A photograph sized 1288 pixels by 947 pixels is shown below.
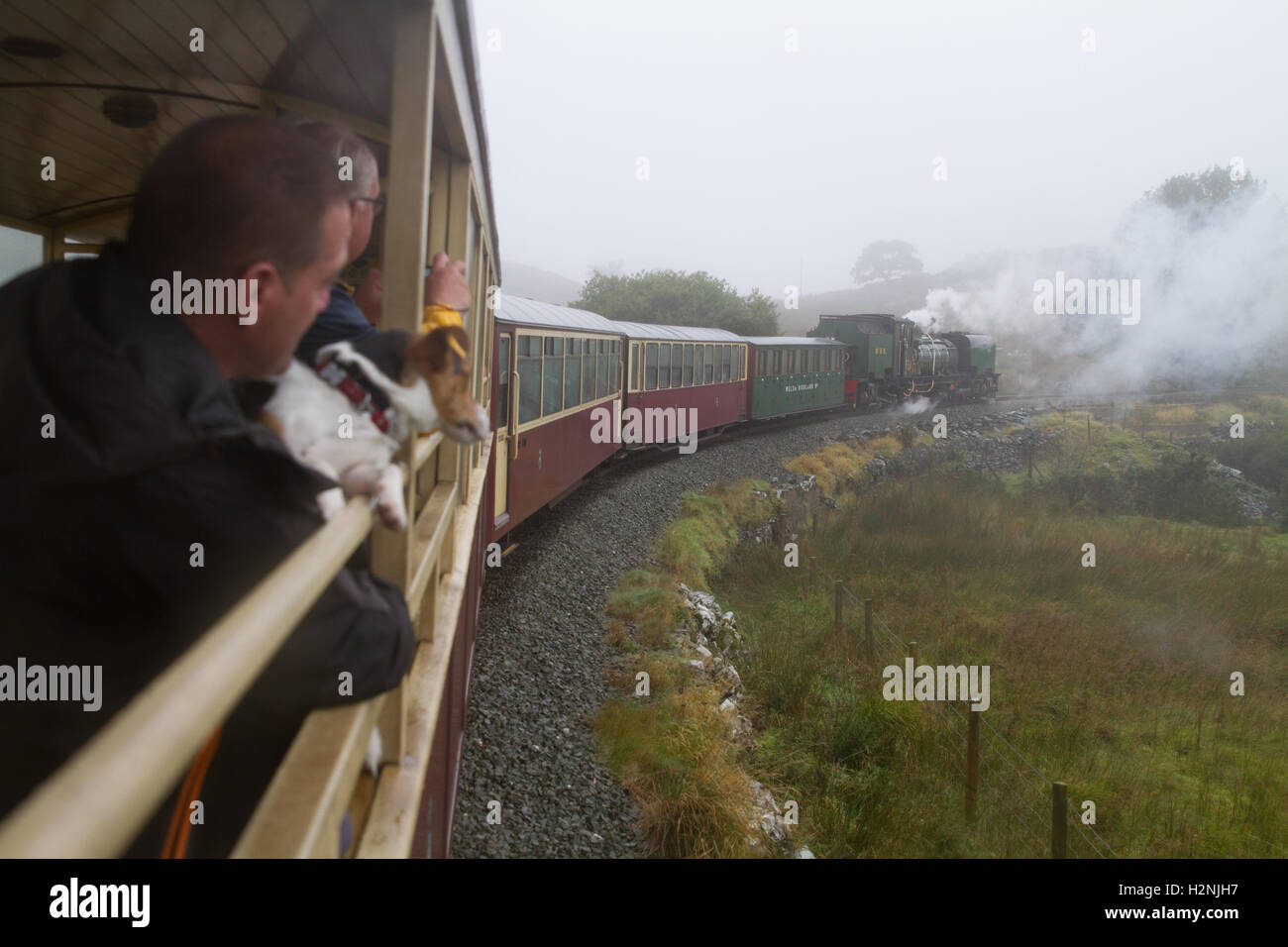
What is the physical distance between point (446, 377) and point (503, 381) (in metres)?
6.11

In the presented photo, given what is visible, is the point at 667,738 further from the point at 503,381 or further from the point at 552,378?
the point at 552,378

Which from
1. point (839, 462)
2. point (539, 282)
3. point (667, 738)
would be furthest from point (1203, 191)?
point (539, 282)

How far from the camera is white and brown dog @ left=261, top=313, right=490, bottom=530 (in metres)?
1.46

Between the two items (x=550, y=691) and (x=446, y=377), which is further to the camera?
(x=550, y=691)

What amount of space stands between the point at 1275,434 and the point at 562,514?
1056 inches

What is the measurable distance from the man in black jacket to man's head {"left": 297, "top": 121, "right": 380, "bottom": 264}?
17.0 inches

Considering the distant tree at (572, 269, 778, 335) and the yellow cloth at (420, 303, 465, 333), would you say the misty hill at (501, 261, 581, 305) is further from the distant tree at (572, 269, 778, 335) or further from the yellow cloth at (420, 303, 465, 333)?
the yellow cloth at (420, 303, 465, 333)

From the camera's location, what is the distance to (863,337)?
90.5ft

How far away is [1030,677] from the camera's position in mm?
9727

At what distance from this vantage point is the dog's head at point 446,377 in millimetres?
1628

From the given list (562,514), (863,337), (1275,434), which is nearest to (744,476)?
(562,514)

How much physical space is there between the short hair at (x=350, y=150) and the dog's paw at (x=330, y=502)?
27.8 inches
